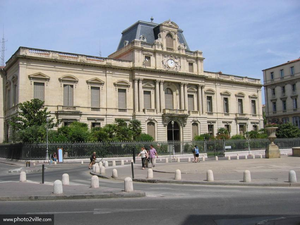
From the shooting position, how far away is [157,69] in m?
48.2

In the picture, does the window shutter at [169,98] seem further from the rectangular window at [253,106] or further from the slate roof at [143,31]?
the rectangular window at [253,106]

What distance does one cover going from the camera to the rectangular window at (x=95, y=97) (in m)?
45.1

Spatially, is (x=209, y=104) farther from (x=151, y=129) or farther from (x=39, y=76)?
(x=39, y=76)

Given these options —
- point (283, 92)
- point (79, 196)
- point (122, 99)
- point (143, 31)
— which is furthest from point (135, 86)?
point (283, 92)

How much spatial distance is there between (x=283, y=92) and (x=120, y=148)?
158ft

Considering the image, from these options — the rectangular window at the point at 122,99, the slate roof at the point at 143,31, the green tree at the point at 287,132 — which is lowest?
the green tree at the point at 287,132

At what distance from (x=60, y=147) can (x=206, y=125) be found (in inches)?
1100

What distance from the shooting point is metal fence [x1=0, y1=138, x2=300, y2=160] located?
3200 cm

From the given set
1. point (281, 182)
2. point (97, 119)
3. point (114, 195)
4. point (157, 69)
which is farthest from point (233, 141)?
point (114, 195)

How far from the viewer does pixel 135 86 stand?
4722 cm

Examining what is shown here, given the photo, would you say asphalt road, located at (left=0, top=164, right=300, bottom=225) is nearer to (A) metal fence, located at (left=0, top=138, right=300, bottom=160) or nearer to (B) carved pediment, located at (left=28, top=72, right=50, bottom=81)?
(A) metal fence, located at (left=0, top=138, right=300, bottom=160)

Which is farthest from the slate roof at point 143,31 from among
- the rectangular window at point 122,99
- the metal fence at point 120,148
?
the metal fence at point 120,148

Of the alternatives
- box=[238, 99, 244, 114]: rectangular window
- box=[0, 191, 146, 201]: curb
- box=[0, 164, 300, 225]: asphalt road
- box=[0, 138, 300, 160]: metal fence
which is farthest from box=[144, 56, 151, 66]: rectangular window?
box=[0, 191, 146, 201]: curb

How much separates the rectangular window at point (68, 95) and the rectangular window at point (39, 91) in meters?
2.95
